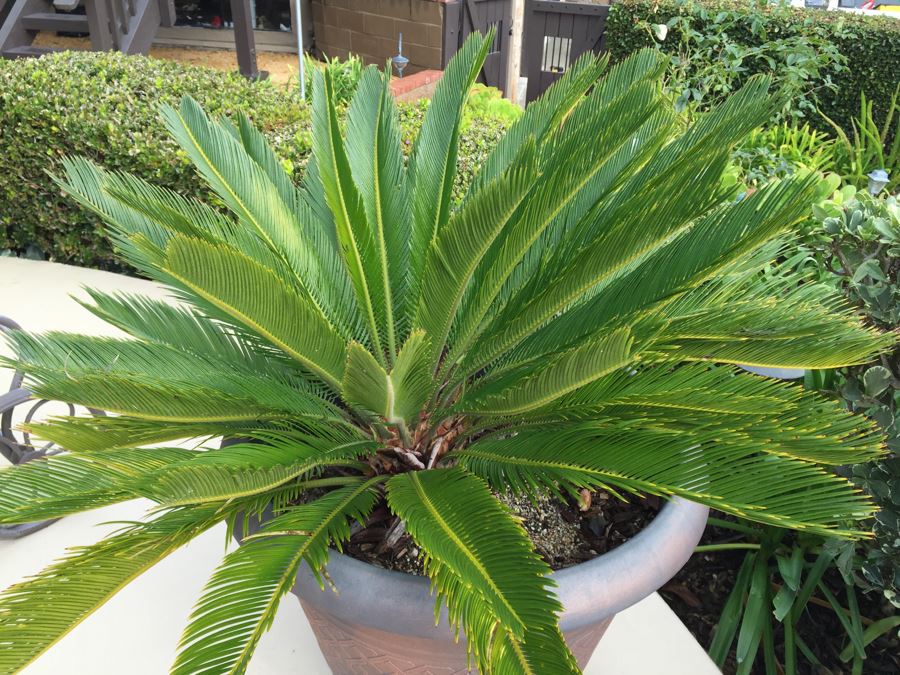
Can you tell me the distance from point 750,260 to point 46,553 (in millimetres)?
1992

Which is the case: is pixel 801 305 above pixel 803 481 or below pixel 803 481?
above

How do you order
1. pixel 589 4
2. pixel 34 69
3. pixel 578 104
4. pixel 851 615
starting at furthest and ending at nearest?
pixel 589 4 < pixel 34 69 < pixel 851 615 < pixel 578 104

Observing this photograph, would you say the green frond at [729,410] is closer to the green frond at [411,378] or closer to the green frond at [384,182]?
the green frond at [411,378]

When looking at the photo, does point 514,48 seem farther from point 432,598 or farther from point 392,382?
point 432,598

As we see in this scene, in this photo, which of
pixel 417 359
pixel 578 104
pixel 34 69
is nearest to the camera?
pixel 417 359

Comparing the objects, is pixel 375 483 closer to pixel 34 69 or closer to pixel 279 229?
pixel 279 229

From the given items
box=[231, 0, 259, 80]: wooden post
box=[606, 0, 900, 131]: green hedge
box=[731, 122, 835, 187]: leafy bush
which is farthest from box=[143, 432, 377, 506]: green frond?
box=[606, 0, 900, 131]: green hedge

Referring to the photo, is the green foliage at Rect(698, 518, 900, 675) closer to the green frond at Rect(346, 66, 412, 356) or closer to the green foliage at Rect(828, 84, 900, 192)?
the green frond at Rect(346, 66, 412, 356)

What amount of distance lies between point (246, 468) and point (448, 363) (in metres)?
0.45

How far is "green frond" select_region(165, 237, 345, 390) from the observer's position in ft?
2.95

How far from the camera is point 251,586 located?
0.94 metres

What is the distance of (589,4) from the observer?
741 cm

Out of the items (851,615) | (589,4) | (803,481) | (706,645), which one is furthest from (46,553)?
(589,4)

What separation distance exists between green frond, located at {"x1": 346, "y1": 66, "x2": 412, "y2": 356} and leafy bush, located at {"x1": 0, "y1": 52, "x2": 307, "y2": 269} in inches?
66.6
